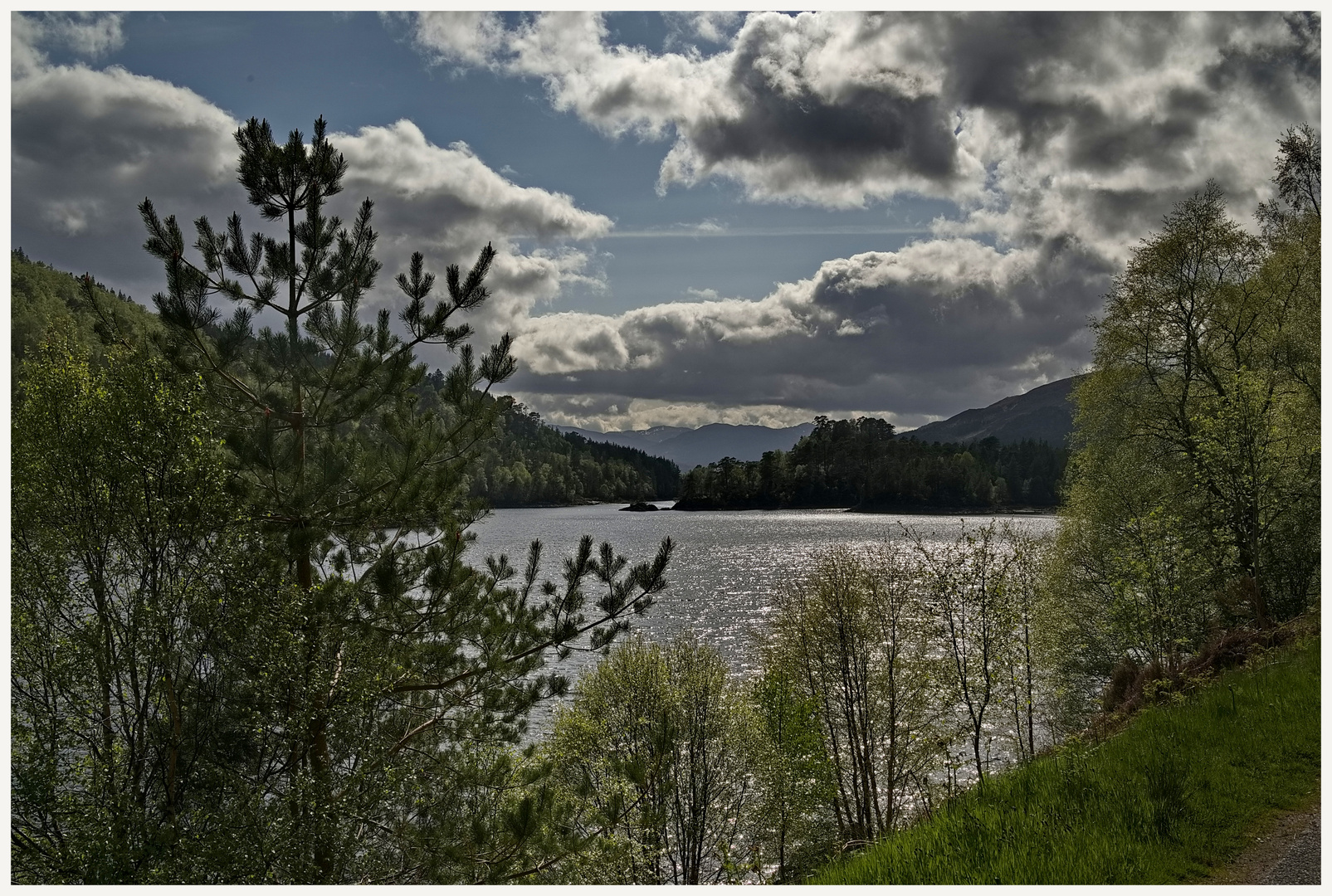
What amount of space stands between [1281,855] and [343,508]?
10803mm

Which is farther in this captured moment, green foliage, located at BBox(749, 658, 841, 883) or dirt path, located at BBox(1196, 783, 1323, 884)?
green foliage, located at BBox(749, 658, 841, 883)

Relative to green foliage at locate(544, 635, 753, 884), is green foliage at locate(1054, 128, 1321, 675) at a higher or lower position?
higher

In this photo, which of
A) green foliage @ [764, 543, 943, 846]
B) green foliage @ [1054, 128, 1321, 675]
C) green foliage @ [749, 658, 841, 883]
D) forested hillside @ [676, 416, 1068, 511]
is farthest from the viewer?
forested hillside @ [676, 416, 1068, 511]

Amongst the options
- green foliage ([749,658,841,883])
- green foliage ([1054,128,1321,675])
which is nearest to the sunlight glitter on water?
green foliage ([749,658,841,883])

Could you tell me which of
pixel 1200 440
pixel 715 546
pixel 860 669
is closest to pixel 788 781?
pixel 860 669

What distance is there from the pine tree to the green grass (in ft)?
17.0

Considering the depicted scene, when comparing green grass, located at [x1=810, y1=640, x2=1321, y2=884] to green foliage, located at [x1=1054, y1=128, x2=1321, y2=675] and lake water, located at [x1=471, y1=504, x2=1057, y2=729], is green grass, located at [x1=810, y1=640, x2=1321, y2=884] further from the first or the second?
green foliage, located at [x1=1054, y1=128, x2=1321, y2=675]

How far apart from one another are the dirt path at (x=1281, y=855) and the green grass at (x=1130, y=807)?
0.40ft

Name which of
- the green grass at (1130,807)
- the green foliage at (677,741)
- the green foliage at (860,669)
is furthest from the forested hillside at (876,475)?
the green grass at (1130,807)

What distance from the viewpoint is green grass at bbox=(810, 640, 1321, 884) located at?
670cm

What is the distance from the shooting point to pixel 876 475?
177250mm

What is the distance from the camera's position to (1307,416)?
1867 cm

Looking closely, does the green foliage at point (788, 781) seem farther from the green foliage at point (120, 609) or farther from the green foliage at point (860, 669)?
the green foliage at point (120, 609)

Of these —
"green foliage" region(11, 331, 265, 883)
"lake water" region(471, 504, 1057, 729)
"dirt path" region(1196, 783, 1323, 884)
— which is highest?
"green foliage" region(11, 331, 265, 883)
